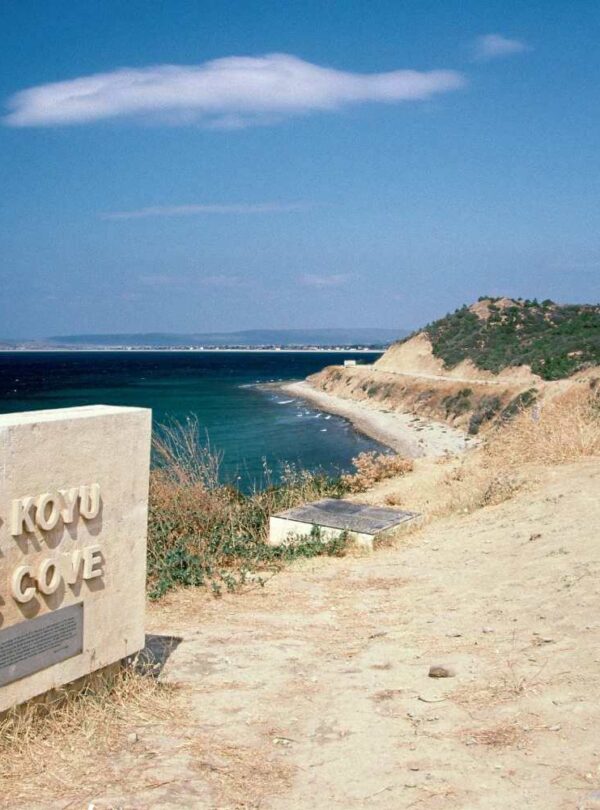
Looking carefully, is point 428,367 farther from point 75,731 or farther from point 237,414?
point 75,731

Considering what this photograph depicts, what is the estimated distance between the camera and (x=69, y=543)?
4809 mm

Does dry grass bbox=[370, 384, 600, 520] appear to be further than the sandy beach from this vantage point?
No

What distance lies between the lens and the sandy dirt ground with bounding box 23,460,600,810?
392 centimetres

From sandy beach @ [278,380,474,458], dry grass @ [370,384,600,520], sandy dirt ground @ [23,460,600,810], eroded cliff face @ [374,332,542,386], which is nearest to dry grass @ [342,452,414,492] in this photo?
dry grass @ [370,384,600,520]

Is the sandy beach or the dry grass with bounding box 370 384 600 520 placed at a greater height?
the dry grass with bounding box 370 384 600 520

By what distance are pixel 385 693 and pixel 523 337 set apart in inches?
2206

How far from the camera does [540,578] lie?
7.71m

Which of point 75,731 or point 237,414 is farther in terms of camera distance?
point 237,414

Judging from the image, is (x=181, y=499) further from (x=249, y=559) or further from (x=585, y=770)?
(x=585, y=770)

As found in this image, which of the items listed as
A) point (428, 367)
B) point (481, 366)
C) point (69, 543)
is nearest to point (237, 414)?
point (481, 366)

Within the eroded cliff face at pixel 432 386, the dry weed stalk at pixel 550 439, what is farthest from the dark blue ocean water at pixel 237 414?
the dry weed stalk at pixel 550 439

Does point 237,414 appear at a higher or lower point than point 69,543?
lower

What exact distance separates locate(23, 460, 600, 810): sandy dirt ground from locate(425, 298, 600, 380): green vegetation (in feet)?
125

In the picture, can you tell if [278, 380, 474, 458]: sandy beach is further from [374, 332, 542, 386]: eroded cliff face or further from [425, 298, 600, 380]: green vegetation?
[425, 298, 600, 380]: green vegetation
